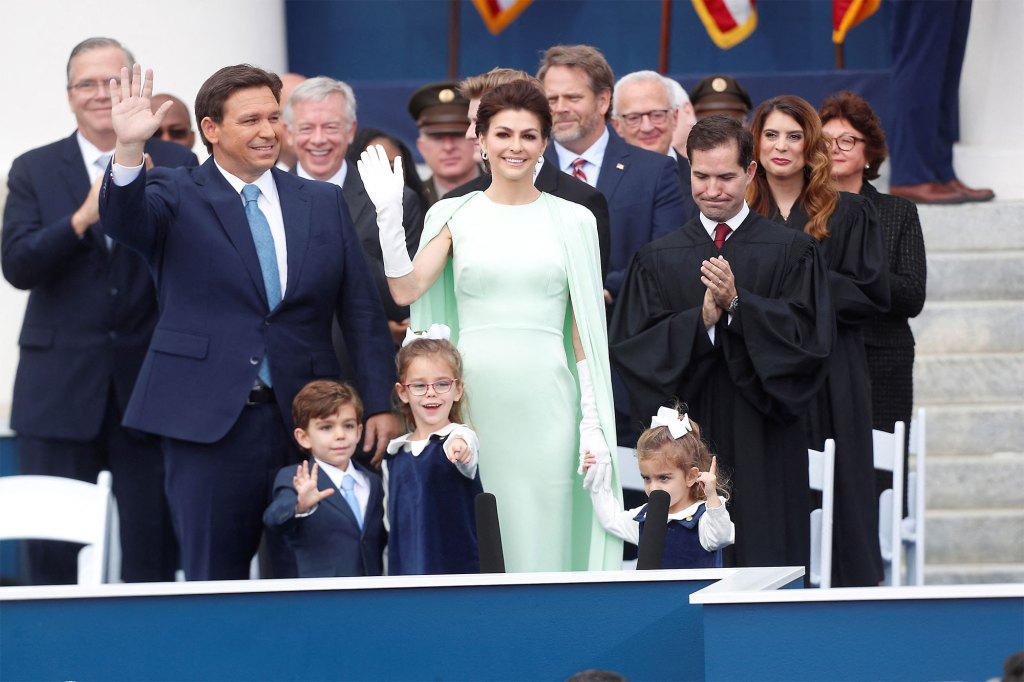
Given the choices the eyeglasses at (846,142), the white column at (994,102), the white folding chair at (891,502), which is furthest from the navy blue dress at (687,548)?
the white column at (994,102)

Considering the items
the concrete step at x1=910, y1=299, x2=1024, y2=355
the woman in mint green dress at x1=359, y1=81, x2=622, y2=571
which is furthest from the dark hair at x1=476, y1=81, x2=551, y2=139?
the concrete step at x1=910, y1=299, x2=1024, y2=355

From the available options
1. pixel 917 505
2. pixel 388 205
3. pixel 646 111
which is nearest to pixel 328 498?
pixel 388 205

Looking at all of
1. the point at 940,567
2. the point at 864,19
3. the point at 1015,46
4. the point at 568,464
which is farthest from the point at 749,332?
the point at 864,19

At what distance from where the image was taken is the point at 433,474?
4637mm

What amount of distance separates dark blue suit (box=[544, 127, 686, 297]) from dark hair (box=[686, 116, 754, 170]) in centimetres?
72

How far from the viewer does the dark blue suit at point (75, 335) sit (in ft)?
18.0

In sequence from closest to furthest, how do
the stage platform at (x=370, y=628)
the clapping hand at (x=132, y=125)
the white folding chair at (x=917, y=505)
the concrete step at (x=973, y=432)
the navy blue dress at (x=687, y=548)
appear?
the stage platform at (x=370, y=628) < the clapping hand at (x=132, y=125) < the navy blue dress at (x=687, y=548) < the white folding chair at (x=917, y=505) < the concrete step at (x=973, y=432)

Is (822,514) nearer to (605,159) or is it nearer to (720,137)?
(720,137)

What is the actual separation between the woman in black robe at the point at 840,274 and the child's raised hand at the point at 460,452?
1.39m

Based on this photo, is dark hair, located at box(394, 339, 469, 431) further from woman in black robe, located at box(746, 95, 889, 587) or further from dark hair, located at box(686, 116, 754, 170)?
woman in black robe, located at box(746, 95, 889, 587)

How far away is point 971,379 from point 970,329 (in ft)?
0.92

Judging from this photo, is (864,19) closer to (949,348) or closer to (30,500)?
(949,348)

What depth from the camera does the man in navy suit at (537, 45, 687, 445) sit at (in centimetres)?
582

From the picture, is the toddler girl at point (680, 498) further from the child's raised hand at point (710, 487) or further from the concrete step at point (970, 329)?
the concrete step at point (970, 329)
